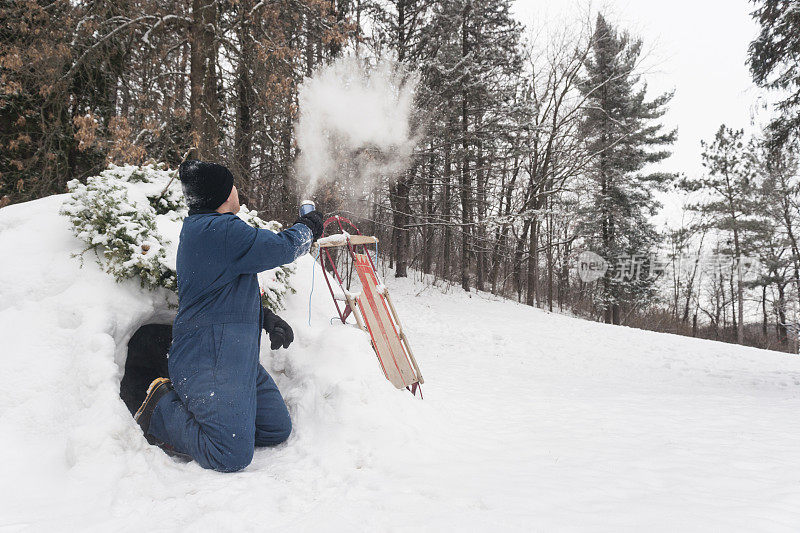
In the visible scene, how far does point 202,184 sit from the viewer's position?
251 cm

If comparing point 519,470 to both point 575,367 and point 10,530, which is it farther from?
point 575,367

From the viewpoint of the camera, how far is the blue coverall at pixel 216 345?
2289 mm

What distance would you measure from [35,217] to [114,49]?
20.6ft

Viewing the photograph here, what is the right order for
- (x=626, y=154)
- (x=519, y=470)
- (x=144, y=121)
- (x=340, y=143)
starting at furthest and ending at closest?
(x=626, y=154)
(x=340, y=143)
(x=144, y=121)
(x=519, y=470)

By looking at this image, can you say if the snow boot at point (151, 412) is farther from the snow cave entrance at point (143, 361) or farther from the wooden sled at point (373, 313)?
the wooden sled at point (373, 313)

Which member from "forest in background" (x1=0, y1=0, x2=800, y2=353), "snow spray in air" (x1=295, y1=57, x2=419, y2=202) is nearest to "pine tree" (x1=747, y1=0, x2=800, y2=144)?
"forest in background" (x1=0, y1=0, x2=800, y2=353)

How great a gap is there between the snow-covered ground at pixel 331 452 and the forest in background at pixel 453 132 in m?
1.51

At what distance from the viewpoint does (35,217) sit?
321cm

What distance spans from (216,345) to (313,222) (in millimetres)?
1041

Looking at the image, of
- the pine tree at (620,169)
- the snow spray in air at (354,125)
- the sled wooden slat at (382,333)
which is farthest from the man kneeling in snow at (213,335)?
the pine tree at (620,169)

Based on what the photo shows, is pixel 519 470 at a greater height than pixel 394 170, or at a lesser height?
lesser

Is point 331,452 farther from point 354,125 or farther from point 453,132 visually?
point 453,132

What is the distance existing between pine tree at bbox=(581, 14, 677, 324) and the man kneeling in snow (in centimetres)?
1970

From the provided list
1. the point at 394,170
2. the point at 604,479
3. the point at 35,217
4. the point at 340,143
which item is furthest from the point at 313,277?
the point at 394,170
